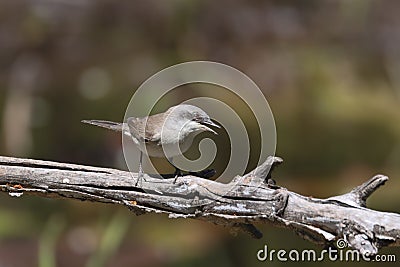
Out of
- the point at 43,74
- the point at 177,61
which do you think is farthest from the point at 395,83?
the point at 43,74

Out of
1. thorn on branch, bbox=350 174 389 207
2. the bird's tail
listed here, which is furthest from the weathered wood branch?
the bird's tail

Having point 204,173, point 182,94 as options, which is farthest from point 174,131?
point 182,94

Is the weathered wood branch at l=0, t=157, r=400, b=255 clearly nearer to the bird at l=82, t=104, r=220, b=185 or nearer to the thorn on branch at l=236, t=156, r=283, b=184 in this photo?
the thorn on branch at l=236, t=156, r=283, b=184

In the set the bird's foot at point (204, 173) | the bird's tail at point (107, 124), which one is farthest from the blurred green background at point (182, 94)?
the bird's foot at point (204, 173)

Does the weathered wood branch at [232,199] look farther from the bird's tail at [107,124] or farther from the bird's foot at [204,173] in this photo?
the bird's tail at [107,124]

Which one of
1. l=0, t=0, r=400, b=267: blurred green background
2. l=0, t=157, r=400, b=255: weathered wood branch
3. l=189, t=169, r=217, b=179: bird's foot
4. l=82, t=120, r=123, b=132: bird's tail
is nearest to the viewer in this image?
l=0, t=157, r=400, b=255: weathered wood branch

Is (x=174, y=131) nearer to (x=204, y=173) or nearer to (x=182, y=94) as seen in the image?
(x=204, y=173)

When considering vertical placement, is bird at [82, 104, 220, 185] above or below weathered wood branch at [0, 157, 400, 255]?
above
